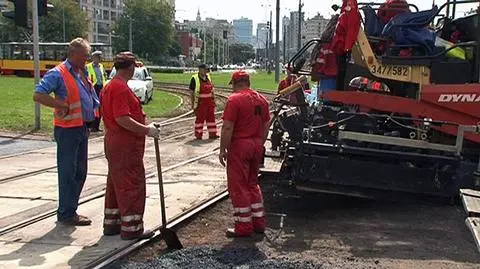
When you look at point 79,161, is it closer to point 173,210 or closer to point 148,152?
point 173,210

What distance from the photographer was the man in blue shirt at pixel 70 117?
259 inches

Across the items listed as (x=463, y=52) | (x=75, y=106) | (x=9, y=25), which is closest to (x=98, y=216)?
(x=75, y=106)

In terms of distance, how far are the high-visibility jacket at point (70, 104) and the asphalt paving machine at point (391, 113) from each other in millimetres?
2383

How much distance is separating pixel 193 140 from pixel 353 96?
7.26 meters

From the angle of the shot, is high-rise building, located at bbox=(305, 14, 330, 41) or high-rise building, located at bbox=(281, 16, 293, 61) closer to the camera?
high-rise building, located at bbox=(305, 14, 330, 41)

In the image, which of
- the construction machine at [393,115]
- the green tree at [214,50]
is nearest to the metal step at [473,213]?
the construction machine at [393,115]

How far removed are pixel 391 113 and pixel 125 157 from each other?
3216 mm

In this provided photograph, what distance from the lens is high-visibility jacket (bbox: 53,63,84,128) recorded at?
6.61m

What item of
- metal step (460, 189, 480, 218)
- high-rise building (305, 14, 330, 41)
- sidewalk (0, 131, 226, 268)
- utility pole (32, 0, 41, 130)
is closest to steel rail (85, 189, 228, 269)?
sidewalk (0, 131, 226, 268)

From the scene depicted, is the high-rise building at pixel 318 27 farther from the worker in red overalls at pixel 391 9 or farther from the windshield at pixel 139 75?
the windshield at pixel 139 75

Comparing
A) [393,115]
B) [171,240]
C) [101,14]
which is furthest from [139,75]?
[101,14]

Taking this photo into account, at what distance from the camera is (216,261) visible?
18.3ft

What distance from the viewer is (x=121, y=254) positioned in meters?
5.70

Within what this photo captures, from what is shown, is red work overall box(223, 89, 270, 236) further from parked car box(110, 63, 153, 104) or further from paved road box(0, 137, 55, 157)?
parked car box(110, 63, 153, 104)
